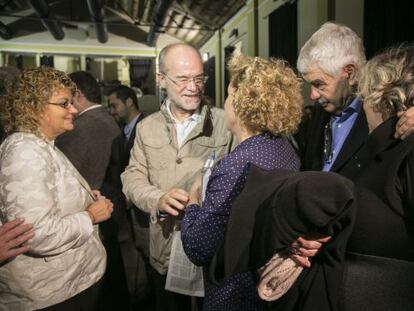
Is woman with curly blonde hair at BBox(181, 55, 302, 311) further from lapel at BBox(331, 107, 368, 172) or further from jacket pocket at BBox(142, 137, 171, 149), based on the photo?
jacket pocket at BBox(142, 137, 171, 149)

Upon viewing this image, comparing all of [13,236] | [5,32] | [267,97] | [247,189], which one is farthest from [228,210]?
[5,32]

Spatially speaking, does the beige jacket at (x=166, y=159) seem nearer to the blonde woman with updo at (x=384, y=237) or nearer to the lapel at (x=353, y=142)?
the lapel at (x=353, y=142)

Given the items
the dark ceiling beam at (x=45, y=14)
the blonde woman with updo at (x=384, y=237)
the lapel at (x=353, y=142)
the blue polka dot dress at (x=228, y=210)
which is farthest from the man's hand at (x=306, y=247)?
the dark ceiling beam at (x=45, y=14)

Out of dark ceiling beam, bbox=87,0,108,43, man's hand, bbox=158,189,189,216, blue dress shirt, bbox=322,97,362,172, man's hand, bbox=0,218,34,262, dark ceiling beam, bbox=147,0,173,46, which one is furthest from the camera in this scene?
dark ceiling beam, bbox=87,0,108,43

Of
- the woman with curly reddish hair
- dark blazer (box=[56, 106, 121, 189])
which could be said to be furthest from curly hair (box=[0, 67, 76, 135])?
dark blazer (box=[56, 106, 121, 189])

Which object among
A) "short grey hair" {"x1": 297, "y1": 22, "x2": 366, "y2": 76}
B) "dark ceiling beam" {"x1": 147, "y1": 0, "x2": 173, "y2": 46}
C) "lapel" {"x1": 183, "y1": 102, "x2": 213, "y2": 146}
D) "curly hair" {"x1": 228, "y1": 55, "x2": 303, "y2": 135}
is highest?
"dark ceiling beam" {"x1": 147, "y1": 0, "x2": 173, "y2": 46}

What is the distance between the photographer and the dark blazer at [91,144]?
7.55 ft

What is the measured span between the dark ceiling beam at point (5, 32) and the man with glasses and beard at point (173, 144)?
11088mm

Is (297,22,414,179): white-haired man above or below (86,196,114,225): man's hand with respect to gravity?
above

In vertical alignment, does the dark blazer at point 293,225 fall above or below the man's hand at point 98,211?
above

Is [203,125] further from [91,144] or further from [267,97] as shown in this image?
[91,144]

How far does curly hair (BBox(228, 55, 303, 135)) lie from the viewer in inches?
43.8

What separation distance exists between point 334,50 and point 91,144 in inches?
64.0

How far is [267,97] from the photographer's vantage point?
1106 millimetres
